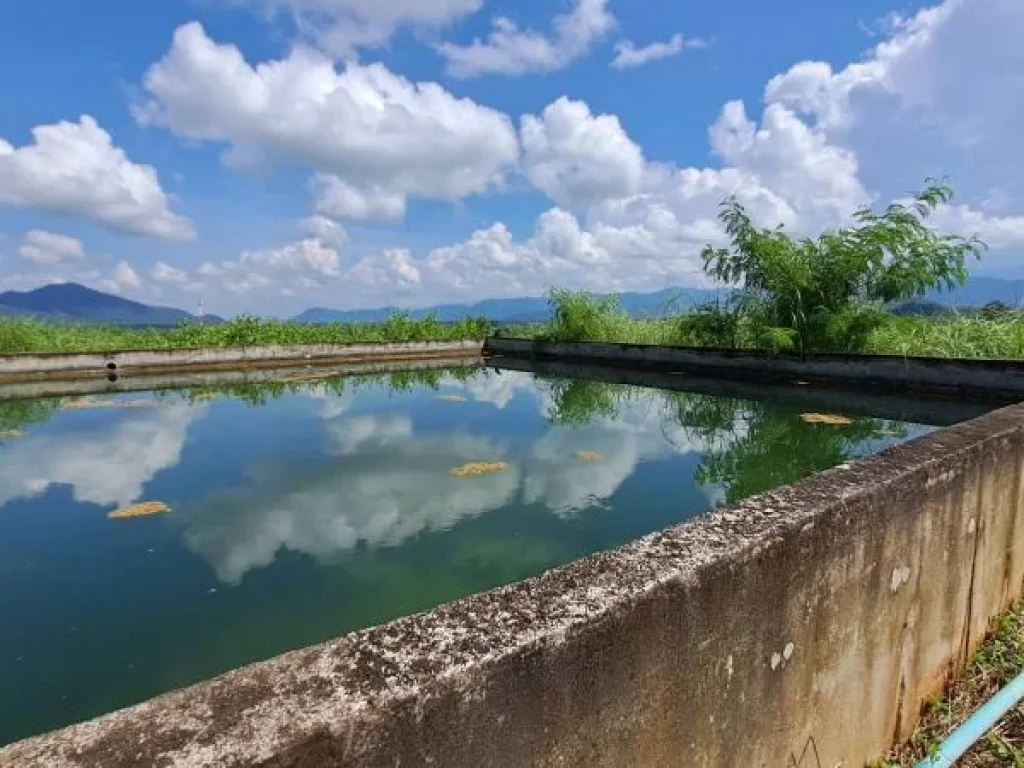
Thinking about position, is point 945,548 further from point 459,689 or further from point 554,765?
point 459,689

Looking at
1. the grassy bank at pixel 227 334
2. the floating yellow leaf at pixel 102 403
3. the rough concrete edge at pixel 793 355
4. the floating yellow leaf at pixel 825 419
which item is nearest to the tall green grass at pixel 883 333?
the rough concrete edge at pixel 793 355

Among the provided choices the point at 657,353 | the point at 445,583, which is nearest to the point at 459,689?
the point at 445,583

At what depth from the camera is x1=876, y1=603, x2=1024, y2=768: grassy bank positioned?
1.54 metres

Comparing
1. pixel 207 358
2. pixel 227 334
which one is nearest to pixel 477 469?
pixel 207 358

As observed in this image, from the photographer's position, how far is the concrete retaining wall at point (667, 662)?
2.16 feet

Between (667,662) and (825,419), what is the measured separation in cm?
582

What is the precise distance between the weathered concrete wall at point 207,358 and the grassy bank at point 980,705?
12.7 metres

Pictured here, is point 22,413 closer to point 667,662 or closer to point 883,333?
point 667,662

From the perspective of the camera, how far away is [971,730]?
4.60 feet

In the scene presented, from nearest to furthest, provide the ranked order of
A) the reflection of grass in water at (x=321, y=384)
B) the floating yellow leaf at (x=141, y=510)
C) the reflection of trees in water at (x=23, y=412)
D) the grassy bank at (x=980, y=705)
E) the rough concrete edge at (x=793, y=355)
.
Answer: the grassy bank at (x=980, y=705), the floating yellow leaf at (x=141, y=510), the rough concrete edge at (x=793, y=355), the reflection of trees in water at (x=23, y=412), the reflection of grass in water at (x=321, y=384)

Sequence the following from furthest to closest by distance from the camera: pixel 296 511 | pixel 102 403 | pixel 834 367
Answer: pixel 102 403 < pixel 834 367 < pixel 296 511

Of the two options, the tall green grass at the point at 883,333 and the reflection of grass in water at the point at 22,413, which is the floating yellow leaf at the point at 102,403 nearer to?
the reflection of grass in water at the point at 22,413

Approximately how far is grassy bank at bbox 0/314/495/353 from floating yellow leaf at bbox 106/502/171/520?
31.3ft

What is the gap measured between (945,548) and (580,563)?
1213 mm
